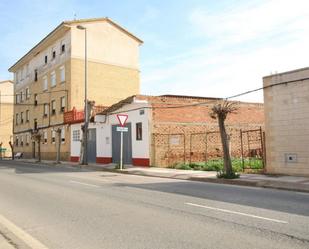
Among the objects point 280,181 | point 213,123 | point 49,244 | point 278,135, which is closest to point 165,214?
point 49,244

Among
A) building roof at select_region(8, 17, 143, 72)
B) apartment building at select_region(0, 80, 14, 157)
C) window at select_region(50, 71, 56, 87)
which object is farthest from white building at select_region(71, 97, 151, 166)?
apartment building at select_region(0, 80, 14, 157)

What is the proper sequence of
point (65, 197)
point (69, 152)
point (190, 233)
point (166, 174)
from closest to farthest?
point (190, 233)
point (65, 197)
point (166, 174)
point (69, 152)

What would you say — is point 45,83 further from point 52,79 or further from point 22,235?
point 22,235

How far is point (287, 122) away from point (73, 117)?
2269 cm

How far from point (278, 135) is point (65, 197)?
986 centimetres

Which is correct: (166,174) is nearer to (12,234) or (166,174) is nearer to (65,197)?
(65,197)

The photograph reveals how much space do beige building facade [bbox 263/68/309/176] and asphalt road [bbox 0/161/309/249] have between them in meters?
4.02

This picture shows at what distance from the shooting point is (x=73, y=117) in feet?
116

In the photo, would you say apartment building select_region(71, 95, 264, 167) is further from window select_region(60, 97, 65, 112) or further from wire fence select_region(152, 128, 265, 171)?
window select_region(60, 97, 65, 112)

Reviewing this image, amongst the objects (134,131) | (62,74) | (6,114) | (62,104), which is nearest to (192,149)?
(134,131)

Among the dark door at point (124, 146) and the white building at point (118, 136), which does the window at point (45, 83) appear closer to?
the white building at point (118, 136)

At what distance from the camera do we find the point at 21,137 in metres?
54.1

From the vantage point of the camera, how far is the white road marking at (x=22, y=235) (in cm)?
607

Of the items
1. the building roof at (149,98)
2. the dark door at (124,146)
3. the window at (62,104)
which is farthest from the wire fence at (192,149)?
the window at (62,104)
